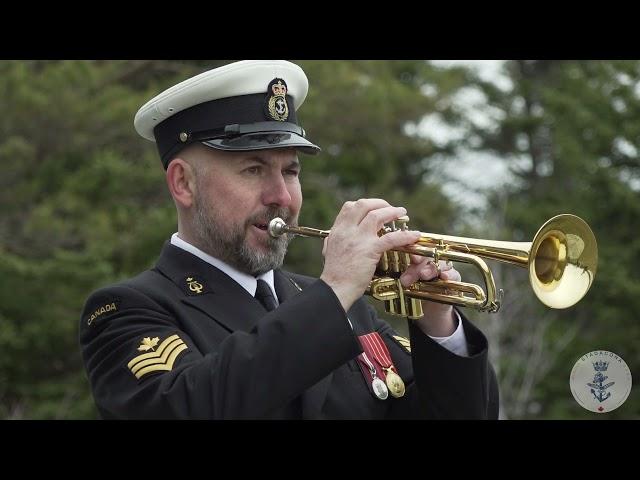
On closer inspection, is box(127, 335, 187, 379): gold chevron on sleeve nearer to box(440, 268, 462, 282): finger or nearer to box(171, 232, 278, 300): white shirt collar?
box(171, 232, 278, 300): white shirt collar

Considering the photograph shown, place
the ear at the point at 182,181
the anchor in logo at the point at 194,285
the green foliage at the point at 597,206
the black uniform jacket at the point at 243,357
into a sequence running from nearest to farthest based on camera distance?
the black uniform jacket at the point at 243,357 < the anchor in logo at the point at 194,285 < the ear at the point at 182,181 < the green foliage at the point at 597,206

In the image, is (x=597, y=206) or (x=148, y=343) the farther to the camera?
(x=597, y=206)

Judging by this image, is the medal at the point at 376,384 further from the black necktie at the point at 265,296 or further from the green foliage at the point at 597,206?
the green foliage at the point at 597,206

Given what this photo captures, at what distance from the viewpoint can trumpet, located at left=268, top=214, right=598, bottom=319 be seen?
3.93 meters

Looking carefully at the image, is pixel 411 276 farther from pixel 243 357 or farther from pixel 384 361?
pixel 243 357

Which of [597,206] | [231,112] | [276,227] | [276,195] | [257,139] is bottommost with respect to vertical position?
[276,227]

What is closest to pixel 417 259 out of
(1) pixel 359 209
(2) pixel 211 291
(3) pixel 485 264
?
(3) pixel 485 264

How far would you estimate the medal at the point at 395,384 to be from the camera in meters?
4.09

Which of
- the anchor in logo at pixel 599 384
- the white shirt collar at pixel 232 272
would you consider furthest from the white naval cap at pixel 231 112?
the anchor in logo at pixel 599 384

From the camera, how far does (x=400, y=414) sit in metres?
4.07

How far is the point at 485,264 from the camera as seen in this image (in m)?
3.92

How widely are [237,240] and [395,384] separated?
2.51 feet

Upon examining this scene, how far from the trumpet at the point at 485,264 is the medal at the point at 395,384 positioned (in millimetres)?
269

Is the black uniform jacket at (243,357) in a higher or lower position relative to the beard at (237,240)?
lower
